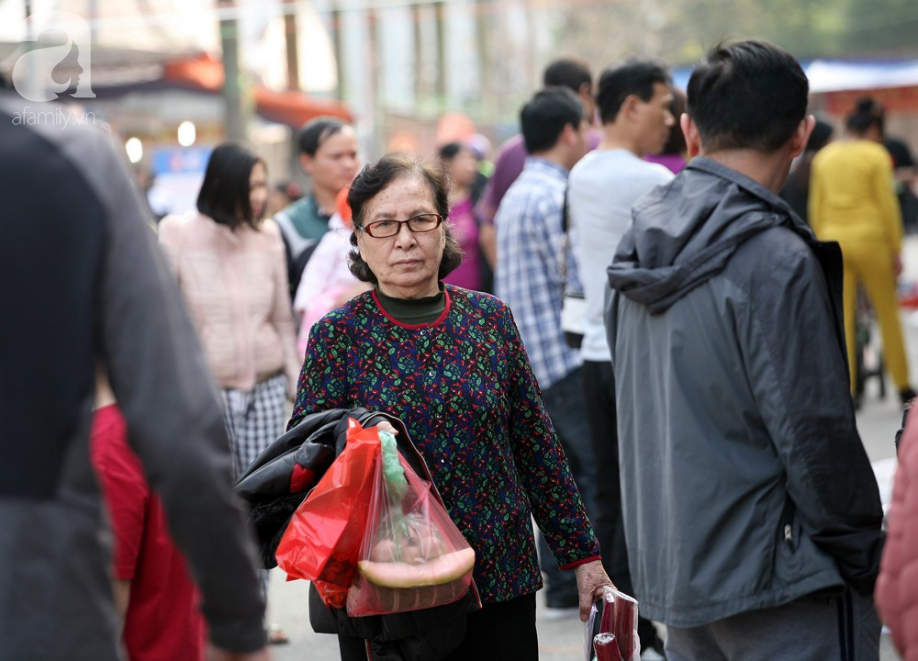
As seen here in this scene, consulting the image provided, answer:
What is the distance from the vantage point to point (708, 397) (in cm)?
309

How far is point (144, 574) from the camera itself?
10.4 ft

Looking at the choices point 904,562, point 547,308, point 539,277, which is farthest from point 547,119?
point 904,562

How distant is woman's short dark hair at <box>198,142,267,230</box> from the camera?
573cm

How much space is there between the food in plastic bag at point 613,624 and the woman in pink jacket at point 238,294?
2.56 metres

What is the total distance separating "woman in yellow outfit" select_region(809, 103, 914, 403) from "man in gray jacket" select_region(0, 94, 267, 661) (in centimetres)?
853

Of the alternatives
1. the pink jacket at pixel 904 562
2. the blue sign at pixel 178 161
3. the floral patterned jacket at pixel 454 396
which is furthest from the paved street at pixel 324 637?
the blue sign at pixel 178 161

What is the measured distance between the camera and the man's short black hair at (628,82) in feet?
17.2

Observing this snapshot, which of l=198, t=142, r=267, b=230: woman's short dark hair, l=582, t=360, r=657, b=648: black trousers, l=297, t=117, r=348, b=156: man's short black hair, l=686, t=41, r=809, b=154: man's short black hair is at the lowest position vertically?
l=582, t=360, r=657, b=648: black trousers

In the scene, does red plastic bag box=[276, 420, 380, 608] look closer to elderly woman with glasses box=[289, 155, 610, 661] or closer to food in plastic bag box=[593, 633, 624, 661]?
elderly woman with glasses box=[289, 155, 610, 661]

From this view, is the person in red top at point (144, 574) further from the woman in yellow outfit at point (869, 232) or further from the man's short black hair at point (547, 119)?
the woman in yellow outfit at point (869, 232)

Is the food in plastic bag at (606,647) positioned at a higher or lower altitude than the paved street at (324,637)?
higher

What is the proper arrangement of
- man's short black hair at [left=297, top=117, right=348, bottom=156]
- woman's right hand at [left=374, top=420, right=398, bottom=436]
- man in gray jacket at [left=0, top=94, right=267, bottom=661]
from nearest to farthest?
man in gray jacket at [left=0, top=94, right=267, bottom=661] < woman's right hand at [left=374, top=420, right=398, bottom=436] < man's short black hair at [left=297, top=117, right=348, bottom=156]

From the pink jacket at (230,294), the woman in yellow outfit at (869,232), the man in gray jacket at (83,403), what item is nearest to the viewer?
the man in gray jacket at (83,403)

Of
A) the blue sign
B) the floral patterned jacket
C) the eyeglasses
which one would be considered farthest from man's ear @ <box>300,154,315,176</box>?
the blue sign
